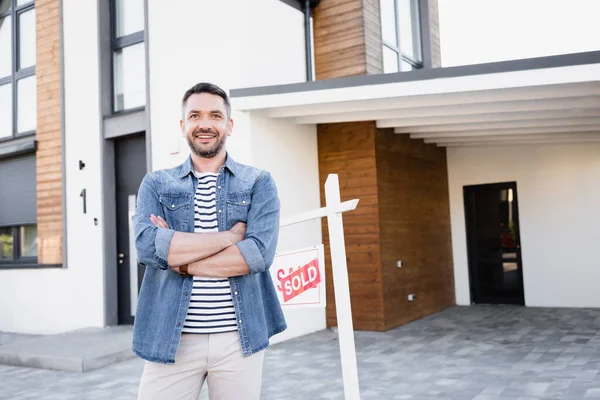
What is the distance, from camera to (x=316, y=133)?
7660 mm

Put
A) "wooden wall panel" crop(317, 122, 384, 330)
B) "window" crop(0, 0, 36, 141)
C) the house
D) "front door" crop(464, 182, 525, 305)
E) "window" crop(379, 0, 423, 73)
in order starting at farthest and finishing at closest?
1. "front door" crop(464, 182, 525, 305)
2. "window" crop(0, 0, 36, 141)
3. "window" crop(379, 0, 423, 73)
4. "wooden wall panel" crop(317, 122, 384, 330)
5. the house

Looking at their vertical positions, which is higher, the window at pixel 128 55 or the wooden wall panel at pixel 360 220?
the window at pixel 128 55

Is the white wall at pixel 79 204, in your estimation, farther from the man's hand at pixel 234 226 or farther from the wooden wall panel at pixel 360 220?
the man's hand at pixel 234 226

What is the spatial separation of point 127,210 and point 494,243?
5719 millimetres

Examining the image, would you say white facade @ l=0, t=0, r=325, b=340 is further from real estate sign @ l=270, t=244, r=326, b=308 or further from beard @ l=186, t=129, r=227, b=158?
beard @ l=186, t=129, r=227, b=158

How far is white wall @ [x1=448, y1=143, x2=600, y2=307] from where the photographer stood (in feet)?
27.9

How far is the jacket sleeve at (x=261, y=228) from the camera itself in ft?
6.12

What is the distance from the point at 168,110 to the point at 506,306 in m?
5.95

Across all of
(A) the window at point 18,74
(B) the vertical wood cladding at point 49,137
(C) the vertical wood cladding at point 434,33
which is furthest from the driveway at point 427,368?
(C) the vertical wood cladding at point 434,33

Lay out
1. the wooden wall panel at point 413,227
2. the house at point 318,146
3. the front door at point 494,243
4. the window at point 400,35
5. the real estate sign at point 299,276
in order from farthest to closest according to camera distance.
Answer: the front door at point 494,243 → the window at point 400,35 → the wooden wall panel at point 413,227 → the house at point 318,146 → the real estate sign at point 299,276

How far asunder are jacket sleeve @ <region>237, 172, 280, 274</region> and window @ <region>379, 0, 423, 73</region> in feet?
21.7

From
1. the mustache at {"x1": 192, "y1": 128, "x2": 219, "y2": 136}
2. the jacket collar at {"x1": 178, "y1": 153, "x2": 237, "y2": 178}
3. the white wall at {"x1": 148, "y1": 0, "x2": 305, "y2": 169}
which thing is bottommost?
the jacket collar at {"x1": 178, "y1": 153, "x2": 237, "y2": 178}

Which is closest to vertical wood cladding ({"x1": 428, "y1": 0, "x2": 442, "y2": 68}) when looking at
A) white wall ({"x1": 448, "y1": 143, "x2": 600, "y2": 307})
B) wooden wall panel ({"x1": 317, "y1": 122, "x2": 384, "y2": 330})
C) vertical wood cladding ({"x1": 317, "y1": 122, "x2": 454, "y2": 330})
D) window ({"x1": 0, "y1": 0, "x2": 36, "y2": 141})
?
white wall ({"x1": 448, "y1": 143, "x2": 600, "y2": 307})

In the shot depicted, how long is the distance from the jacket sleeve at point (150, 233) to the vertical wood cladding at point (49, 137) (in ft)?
21.7
